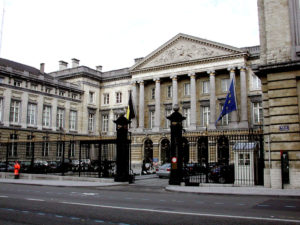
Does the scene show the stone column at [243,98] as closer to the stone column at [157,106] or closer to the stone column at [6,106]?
the stone column at [157,106]

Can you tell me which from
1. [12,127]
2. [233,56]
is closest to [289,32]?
[233,56]

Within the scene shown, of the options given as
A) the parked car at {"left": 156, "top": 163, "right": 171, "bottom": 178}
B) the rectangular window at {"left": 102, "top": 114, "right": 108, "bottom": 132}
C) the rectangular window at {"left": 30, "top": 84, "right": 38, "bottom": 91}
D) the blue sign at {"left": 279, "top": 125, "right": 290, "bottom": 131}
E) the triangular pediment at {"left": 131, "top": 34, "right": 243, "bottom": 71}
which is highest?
the triangular pediment at {"left": 131, "top": 34, "right": 243, "bottom": 71}

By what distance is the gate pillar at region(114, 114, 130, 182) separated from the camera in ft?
76.8

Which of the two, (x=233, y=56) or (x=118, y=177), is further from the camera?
(x=233, y=56)

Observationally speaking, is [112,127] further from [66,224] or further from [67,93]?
[66,224]

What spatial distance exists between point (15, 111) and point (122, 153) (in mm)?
34377

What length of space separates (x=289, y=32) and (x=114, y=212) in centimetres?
1640

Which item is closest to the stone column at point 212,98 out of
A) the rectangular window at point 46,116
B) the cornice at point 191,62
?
the cornice at point 191,62

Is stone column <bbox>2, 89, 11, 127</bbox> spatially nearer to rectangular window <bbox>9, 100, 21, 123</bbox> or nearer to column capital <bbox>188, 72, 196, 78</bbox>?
rectangular window <bbox>9, 100, 21, 123</bbox>

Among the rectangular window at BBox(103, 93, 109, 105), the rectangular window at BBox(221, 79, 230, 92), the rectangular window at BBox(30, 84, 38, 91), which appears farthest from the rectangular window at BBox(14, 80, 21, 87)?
the rectangular window at BBox(221, 79, 230, 92)

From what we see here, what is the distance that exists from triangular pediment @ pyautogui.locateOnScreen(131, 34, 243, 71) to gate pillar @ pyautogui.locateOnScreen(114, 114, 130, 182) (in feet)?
116

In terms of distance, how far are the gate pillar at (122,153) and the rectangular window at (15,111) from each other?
33.1m

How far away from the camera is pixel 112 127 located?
66.7 metres

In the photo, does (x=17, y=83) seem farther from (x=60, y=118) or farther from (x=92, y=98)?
(x=92, y=98)
